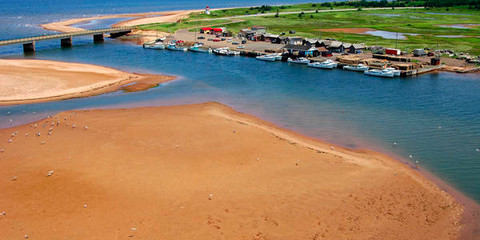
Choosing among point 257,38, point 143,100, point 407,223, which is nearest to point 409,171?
point 407,223

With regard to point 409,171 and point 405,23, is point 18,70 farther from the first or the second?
point 405,23

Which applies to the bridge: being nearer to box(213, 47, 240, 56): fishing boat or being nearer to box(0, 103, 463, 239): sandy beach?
box(213, 47, 240, 56): fishing boat

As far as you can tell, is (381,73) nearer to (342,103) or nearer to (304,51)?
(342,103)

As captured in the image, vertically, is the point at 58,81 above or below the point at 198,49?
below

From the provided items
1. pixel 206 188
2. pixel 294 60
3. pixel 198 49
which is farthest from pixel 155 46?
pixel 206 188

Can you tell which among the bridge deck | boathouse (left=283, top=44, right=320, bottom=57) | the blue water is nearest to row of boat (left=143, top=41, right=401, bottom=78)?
the blue water

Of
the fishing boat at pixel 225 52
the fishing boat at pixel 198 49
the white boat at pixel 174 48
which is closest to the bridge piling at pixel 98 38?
the white boat at pixel 174 48

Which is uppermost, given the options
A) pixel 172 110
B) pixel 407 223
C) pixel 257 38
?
pixel 257 38
